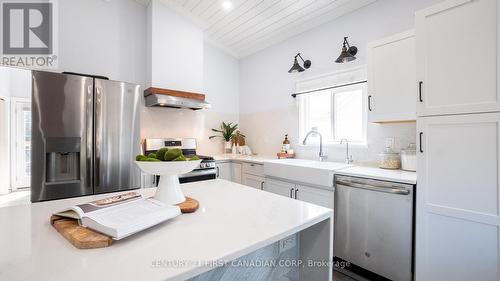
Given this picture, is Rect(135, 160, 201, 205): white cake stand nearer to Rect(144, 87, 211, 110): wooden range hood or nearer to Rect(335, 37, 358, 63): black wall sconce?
Rect(144, 87, 211, 110): wooden range hood

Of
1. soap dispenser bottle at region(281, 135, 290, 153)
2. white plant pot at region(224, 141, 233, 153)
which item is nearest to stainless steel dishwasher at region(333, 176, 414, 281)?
soap dispenser bottle at region(281, 135, 290, 153)

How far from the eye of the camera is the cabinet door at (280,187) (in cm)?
244

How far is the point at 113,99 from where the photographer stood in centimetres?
228

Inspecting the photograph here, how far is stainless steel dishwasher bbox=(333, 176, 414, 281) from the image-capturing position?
5.35 ft

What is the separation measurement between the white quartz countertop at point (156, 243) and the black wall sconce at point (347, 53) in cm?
194

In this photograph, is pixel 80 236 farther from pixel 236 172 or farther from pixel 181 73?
pixel 181 73

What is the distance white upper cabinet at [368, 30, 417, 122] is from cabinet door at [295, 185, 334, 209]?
2.76 ft

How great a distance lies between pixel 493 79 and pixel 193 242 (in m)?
1.88

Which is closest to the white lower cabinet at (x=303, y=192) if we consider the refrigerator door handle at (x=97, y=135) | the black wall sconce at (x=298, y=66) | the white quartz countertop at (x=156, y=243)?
the white quartz countertop at (x=156, y=243)

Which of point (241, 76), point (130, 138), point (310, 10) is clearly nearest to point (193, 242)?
point (130, 138)

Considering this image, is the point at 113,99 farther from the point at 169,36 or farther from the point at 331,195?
the point at 331,195

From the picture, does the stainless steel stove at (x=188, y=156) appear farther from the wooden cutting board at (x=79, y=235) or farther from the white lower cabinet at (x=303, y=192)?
the wooden cutting board at (x=79, y=235)

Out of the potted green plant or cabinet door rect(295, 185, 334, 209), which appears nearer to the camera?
cabinet door rect(295, 185, 334, 209)

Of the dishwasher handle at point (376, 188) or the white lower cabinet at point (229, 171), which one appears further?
the white lower cabinet at point (229, 171)
